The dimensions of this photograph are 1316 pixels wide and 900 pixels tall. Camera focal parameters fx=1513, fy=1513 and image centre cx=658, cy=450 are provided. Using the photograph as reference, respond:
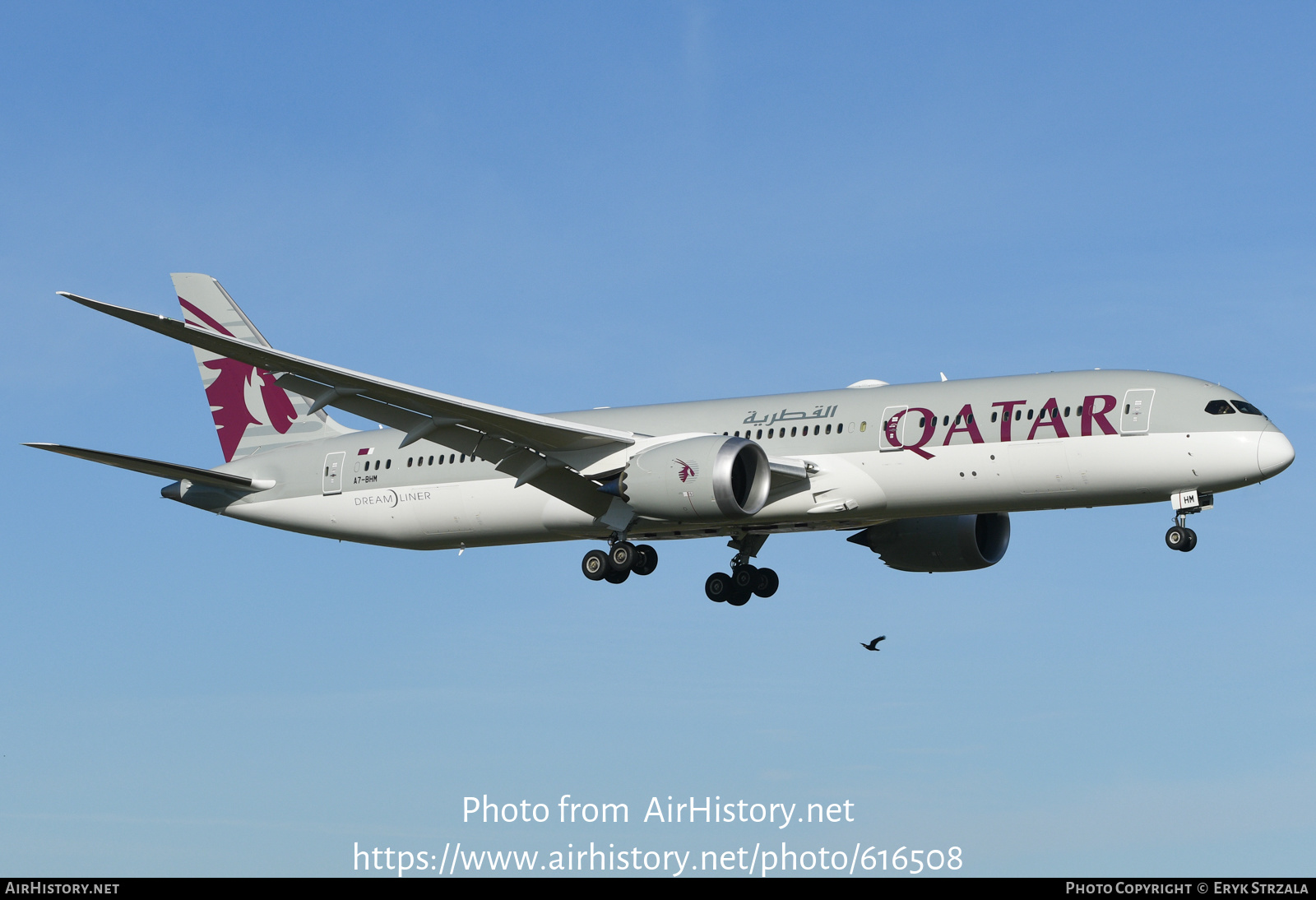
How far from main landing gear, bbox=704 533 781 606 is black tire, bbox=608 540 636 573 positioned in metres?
3.62

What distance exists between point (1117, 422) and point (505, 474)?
14.0 metres

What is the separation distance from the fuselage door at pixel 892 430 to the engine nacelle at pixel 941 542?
6.23 meters

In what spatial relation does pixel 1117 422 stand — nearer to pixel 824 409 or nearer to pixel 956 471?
pixel 956 471

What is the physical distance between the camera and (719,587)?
37594mm

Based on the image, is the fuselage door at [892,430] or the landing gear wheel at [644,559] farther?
the landing gear wheel at [644,559]

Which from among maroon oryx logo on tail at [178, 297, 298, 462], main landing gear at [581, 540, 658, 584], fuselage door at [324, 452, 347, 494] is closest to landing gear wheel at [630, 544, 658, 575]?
main landing gear at [581, 540, 658, 584]

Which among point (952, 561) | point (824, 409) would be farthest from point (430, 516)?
point (952, 561)

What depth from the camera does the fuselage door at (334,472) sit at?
3847cm

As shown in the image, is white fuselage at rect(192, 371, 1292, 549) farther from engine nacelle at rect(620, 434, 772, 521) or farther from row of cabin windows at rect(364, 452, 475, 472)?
engine nacelle at rect(620, 434, 772, 521)

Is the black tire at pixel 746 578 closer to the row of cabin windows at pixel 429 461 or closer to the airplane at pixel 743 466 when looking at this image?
the airplane at pixel 743 466

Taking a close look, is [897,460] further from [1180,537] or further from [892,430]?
[1180,537]

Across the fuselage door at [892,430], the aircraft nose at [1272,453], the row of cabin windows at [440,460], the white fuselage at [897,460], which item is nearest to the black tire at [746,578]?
the white fuselage at [897,460]

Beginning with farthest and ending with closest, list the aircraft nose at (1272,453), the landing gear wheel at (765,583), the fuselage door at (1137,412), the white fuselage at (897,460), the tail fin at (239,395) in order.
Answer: the tail fin at (239,395), the landing gear wheel at (765,583), the fuselage door at (1137,412), the white fuselage at (897,460), the aircraft nose at (1272,453)

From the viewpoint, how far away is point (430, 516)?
36.9 meters
